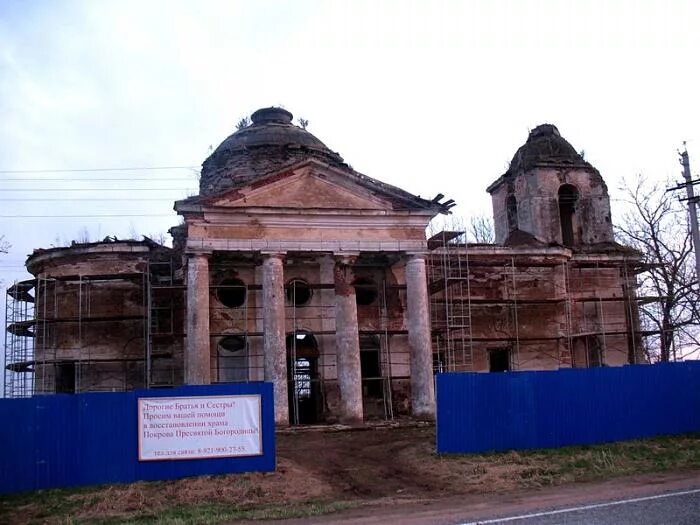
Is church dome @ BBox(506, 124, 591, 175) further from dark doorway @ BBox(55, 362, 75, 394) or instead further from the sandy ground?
dark doorway @ BBox(55, 362, 75, 394)

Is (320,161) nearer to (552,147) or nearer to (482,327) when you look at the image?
(482,327)

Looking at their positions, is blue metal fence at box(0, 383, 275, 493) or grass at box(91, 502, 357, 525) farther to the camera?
blue metal fence at box(0, 383, 275, 493)

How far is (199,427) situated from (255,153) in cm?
1335

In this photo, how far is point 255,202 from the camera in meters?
20.8

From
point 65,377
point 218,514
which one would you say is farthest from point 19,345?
point 218,514

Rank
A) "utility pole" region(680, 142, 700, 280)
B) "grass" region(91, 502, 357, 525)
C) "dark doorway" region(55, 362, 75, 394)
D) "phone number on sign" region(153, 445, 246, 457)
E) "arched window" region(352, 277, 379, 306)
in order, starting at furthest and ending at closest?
"arched window" region(352, 277, 379, 306), "dark doorway" region(55, 362, 75, 394), "utility pole" region(680, 142, 700, 280), "phone number on sign" region(153, 445, 246, 457), "grass" region(91, 502, 357, 525)

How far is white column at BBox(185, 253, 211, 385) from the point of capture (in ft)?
64.3

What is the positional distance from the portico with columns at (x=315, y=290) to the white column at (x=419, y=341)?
0.03 meters

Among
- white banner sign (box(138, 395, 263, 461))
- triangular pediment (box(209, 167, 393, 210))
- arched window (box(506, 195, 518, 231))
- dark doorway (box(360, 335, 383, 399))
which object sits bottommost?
white banner sign (box(138, 395, 263, 461))

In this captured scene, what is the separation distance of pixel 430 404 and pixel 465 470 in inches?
266

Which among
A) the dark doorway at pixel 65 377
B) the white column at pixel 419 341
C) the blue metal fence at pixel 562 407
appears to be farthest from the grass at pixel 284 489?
the dark doorway at pixel 65 377

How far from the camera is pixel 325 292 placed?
913 inches

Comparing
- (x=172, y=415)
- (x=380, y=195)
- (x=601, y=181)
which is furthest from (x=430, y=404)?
(x=601, y=181)

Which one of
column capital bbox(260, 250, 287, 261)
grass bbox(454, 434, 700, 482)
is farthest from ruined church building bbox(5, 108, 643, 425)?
grass bbox(454, 434, 700, 482)
